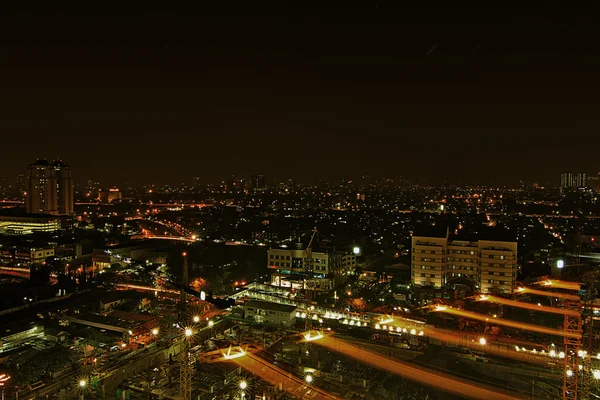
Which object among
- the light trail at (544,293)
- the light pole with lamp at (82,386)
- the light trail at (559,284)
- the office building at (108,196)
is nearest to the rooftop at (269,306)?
the light pole with lamp at (82,386)

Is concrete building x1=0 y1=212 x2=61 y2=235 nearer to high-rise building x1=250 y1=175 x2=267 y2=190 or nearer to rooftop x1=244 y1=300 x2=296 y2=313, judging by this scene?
rooftop x1=244 y1=300 x2=296 y2=313

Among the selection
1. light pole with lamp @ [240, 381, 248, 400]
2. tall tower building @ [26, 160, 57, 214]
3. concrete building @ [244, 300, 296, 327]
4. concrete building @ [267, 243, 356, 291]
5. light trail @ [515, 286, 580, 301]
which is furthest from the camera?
tall tower building @ [26, 160, 57, 214]

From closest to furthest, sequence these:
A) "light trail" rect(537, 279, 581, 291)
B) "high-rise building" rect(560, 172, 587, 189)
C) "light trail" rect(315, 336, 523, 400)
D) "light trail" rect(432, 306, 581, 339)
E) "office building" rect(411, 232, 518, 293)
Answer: "light trail" rect(315, 336, 523, 400)
"light trail" rect(432, 306, 581, 339)
"light trail" rect(537, 279, 581, 291)
"office building" rect(411, 232, 518, 293)
"high-rise building" rect(560, 172, 587, 189)

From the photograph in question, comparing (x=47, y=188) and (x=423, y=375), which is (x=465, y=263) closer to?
(x=423, y=375)

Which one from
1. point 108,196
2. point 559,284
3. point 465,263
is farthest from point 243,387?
point 108,196

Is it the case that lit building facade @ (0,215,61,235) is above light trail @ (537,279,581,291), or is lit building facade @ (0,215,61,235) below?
above

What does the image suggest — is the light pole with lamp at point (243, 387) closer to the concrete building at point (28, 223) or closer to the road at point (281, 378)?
the road at point (281, 378)

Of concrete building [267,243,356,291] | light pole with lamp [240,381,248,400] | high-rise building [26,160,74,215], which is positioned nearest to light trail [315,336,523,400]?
light pole with lamp [240,381,248,400]
